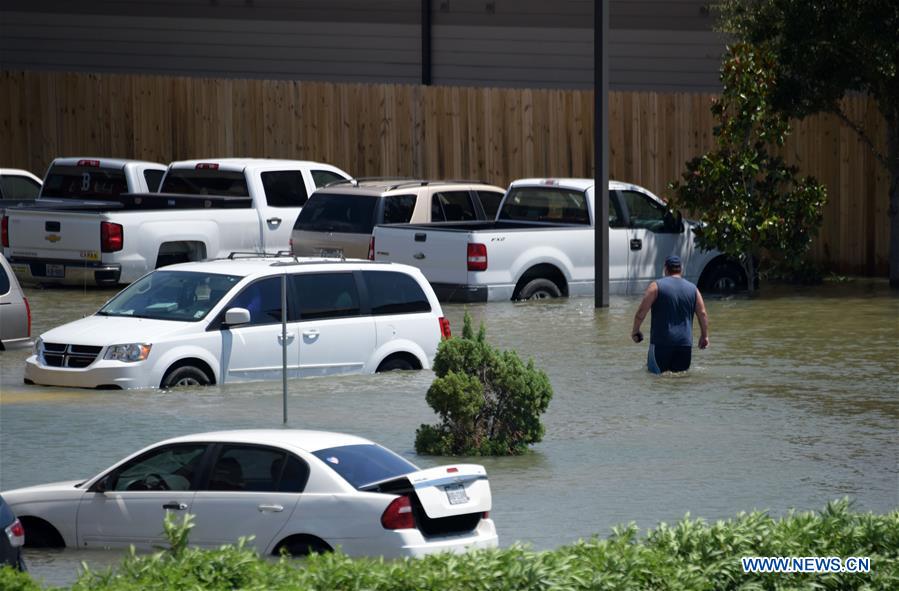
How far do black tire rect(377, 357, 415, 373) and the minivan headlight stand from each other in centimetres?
282

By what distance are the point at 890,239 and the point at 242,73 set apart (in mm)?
17842

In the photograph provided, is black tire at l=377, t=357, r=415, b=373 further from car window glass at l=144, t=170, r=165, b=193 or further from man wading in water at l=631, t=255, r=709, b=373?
car window glass at l=144, t=170, r=165, b=193

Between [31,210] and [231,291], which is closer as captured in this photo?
[231,291]

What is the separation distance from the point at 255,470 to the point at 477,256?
14.7 meters

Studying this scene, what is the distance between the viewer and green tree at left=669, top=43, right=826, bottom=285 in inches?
1125

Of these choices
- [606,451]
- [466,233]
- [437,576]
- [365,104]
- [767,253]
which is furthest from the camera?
[365,104]

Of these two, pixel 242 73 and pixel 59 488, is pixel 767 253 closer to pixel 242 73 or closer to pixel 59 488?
pixel 242 73

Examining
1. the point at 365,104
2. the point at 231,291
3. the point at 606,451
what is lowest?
the point at 606,451

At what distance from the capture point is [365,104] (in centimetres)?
3488

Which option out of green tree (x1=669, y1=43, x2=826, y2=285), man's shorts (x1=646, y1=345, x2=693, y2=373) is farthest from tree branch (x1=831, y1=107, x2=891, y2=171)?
man's shorts (x1=646, y1=345, x2=693, y2=373)

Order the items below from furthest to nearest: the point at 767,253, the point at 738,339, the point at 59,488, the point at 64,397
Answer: the point at 767,253 → the point at 738,339 → the point at 64,397 → the point at 59,488

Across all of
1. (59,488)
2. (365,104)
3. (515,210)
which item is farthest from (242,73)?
(59,488)

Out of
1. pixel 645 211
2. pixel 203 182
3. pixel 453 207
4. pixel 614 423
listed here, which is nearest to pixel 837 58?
pixel 645 211

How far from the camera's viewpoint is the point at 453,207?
95.2ft
